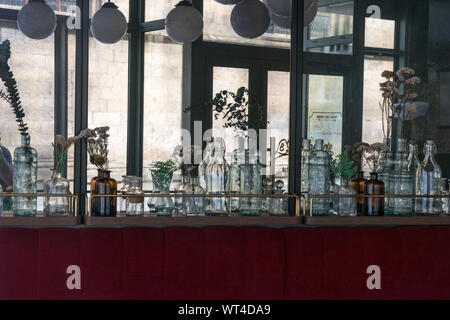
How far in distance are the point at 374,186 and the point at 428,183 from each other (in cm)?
26

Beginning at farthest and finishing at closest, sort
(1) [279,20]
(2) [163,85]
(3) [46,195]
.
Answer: (2) [163,85] → (1) [279,20] → (3) [46,195]

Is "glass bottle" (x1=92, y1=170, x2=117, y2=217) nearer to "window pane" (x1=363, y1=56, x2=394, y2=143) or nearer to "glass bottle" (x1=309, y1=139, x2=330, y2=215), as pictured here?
"glass bottle" (x1=309, y1=139, x2=330, y2=215)

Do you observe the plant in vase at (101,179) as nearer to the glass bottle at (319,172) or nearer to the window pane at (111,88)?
the glass bottle at (319,172)

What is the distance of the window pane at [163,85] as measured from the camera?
6.24 m

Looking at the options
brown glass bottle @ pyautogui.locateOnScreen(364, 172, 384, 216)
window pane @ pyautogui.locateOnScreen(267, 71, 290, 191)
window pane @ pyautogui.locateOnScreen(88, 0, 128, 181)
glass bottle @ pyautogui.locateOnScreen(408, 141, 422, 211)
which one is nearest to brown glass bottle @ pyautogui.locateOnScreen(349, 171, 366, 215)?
brown glass bottle @ pyautogui.locateOnScreen(364, 172, 384, 216)

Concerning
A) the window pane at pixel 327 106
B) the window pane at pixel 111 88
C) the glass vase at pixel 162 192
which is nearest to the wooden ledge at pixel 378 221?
the glass vase at pixel 162 192

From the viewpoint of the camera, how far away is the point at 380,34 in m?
4.39

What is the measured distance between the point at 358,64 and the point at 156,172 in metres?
2.44

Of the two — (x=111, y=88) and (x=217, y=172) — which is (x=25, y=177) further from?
(x=111, y=88)

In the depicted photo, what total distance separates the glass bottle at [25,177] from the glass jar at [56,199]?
0.05 metres

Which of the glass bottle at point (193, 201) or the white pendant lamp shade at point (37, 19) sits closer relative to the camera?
the glass bottle at point (193, 201)

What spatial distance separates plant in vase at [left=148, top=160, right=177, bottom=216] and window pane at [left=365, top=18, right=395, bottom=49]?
8.04 ft

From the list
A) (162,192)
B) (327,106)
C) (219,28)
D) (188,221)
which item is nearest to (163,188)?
(162,192)

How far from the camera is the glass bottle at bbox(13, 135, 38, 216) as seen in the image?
221 cm
